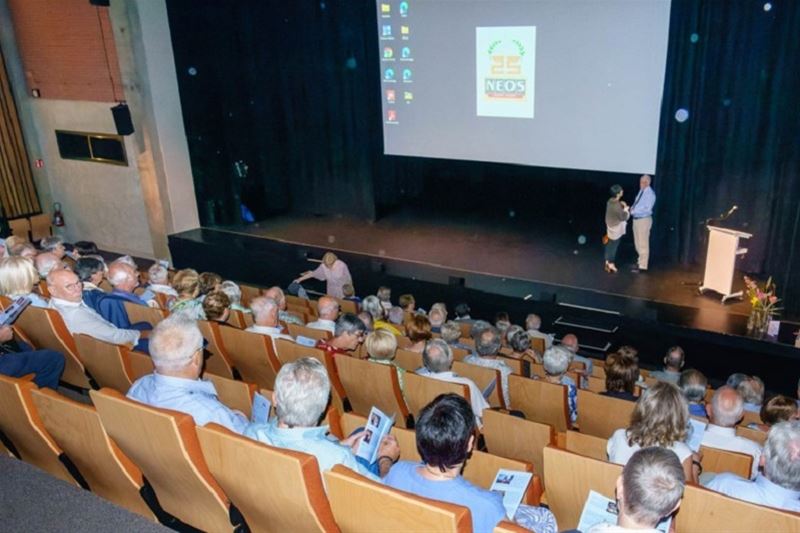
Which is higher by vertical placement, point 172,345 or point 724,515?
point 172,345

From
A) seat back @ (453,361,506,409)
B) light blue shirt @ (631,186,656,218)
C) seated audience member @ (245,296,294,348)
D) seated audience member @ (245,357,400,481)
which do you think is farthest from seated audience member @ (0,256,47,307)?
light blue shirt @ (631,186,656,218)

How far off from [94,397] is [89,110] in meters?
9.58

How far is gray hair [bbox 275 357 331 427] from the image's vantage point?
94.7 inches

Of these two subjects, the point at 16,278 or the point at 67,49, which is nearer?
the point at 16,278

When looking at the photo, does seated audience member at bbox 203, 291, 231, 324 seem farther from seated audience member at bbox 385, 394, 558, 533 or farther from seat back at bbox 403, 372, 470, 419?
seated audience member at bbox 385, 394, 558, 533

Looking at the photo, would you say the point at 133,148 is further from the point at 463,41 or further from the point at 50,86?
the point at 463,41

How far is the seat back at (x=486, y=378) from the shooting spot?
14.0ft

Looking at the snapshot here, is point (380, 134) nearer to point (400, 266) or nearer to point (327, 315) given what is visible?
point (400, 266)

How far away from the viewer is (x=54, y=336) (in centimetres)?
391

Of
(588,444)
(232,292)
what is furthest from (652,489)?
(232,292)

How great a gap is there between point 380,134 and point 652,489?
9459mm

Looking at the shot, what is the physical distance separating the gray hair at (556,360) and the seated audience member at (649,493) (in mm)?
2310

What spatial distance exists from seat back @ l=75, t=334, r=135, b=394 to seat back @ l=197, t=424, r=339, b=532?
1476mm

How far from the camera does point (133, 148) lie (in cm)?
1023
